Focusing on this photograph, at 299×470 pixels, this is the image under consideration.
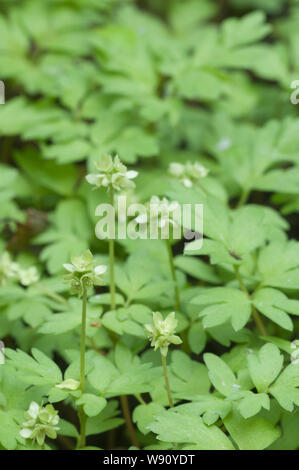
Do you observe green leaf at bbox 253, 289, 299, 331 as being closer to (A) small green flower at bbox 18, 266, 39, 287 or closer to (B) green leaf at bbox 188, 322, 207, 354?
(B) green leaf at bbox 188, 322, 207, 354

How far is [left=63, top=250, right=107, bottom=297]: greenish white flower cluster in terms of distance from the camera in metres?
1.43

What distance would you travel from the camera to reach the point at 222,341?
5.78 feet

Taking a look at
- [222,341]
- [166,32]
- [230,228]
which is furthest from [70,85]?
[222,341]

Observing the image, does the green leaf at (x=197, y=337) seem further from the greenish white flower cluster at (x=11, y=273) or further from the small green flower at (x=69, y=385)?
the greenish white flower cluster at (x=11, y=273)

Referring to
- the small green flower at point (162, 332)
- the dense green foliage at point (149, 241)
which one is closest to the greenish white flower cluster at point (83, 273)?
the dense green foliage at point (149, 241)

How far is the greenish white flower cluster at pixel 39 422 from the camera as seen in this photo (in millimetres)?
1436

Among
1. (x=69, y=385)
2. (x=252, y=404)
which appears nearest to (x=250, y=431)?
(x=252, y=404)

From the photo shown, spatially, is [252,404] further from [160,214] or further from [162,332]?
[160,214]

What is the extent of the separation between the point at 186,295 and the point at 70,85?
1415mm

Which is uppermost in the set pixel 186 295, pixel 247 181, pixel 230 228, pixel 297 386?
pixel 247 181

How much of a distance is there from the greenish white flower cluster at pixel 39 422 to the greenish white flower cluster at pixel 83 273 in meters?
0.33

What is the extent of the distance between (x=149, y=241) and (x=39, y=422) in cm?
94
